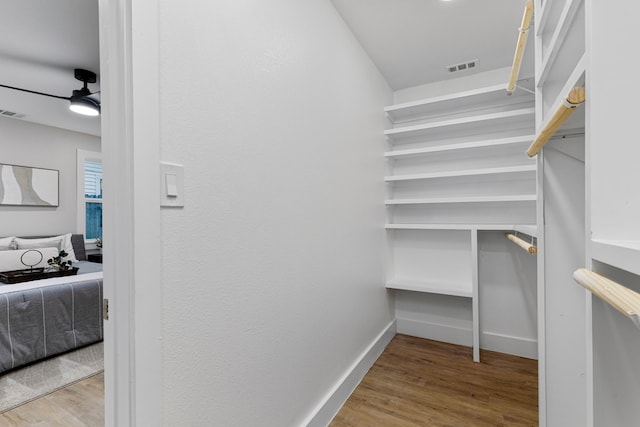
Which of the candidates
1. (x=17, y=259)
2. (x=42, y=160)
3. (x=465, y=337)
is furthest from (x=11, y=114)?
(x=465, y=337)

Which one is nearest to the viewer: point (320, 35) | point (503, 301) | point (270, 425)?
point (270, 425)

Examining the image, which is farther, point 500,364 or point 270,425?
point 500,364

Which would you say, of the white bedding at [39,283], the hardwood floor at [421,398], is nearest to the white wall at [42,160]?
the white bedding at [39,283]

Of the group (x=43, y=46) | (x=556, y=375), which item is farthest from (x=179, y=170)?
(x=43, y=46)

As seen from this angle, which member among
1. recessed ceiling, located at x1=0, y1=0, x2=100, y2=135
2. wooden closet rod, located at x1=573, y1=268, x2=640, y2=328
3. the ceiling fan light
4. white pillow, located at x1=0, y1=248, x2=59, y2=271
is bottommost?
white pillow, located at x1=0, y1=248, x2=59, y2=271

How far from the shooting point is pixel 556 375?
1233mm

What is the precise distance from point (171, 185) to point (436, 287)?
97.3 inches

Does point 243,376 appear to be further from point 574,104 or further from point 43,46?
point 43,46

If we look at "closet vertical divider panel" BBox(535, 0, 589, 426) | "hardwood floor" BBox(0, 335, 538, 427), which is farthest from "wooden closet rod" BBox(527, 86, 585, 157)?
"hardwood floor" BBox(0, 335, 538, 427)

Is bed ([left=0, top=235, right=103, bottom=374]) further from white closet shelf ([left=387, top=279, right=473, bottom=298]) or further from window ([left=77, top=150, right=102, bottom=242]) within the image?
white closet shelf ([left=387, top=279, right=473, bottom=298])

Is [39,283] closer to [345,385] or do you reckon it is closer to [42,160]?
[42,160]

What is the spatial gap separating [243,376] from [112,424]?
436mm

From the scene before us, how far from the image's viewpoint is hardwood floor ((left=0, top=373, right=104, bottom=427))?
181 cm

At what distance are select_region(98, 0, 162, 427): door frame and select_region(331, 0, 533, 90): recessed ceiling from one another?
4.86 feet
